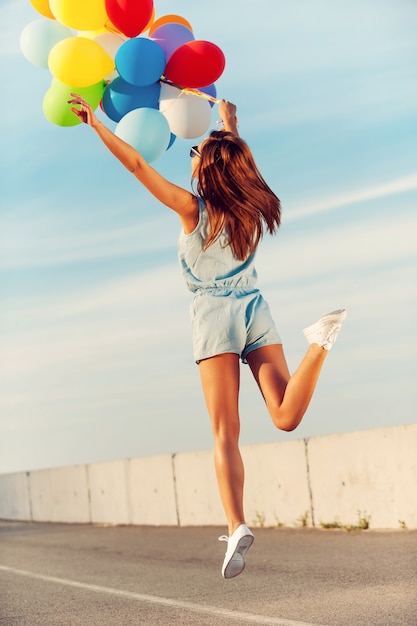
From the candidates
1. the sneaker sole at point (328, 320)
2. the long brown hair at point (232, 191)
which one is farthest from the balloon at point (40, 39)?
the sneaker sole at point (328, 320)

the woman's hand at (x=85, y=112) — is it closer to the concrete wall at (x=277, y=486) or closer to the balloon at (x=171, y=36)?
the balloon at (x=171, y=36)

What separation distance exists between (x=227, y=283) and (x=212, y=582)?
4683mm

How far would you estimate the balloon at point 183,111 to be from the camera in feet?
17.7

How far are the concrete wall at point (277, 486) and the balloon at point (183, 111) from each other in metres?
5.71

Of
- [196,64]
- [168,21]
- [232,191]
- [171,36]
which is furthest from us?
[168,21]

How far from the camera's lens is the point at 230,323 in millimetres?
4555

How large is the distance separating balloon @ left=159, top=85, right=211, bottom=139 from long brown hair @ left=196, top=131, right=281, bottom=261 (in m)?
0.77

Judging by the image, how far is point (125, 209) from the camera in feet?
17.7

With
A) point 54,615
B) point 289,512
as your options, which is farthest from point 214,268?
point 289,512

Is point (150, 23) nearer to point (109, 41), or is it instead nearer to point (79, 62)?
point (109, 41)

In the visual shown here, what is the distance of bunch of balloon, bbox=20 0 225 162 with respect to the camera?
16.8 ft

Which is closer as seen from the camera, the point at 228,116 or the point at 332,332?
the point at 332,332

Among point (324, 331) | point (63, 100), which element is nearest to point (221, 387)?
point (324, 331)

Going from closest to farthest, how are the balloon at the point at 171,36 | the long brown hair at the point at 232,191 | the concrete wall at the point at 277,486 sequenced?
the long brown hair at the point at 232,191, the balloon at the point at 171,36, the concrete wall at the point at 277,486
